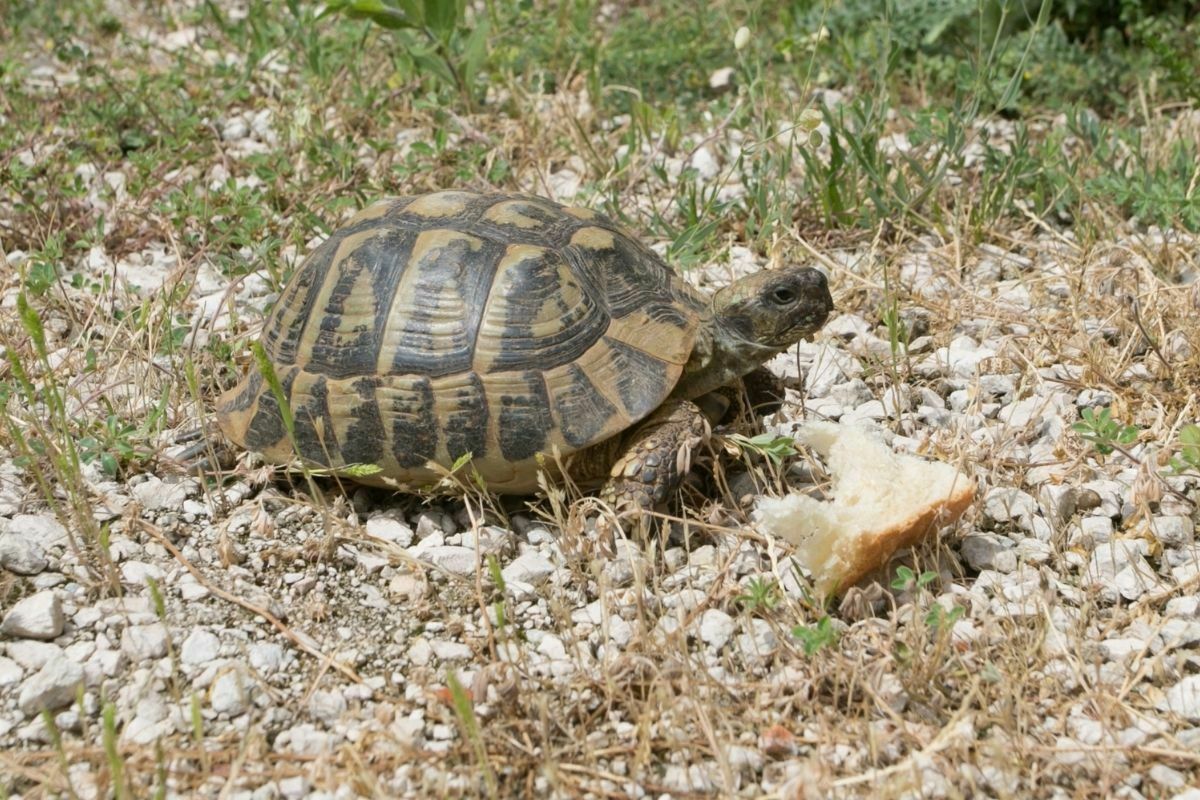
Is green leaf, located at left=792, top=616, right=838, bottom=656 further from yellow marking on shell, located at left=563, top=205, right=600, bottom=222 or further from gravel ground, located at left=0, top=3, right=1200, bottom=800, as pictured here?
yellow marking on shell, located at left=563, top=205, right=600, bottom=222

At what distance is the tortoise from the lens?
3.00m

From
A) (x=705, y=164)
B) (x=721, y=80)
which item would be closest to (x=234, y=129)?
(x=705, y=164)

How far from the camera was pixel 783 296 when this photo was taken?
3242 mm

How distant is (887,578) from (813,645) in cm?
44

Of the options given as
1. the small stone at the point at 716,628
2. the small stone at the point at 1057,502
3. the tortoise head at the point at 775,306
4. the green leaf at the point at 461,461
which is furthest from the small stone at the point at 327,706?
the small stone at the point at 1057,502

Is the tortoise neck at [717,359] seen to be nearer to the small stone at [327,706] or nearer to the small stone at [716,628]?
the small stone at [716,628]

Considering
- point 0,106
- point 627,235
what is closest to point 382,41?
point 0,106

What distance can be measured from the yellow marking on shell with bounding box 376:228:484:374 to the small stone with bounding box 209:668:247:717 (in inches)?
35.1

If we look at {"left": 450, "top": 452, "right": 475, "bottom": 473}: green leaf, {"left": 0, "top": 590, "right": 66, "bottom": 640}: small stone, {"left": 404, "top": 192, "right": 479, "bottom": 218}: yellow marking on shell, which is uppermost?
{"left": 404, "top": 192, "right": 479, "bottom": 218}: yellow marking on shell

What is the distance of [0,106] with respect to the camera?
502 cm

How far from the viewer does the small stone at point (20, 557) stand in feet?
9.14

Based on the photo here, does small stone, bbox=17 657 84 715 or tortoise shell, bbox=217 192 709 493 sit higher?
tortoise shell, bbox=217 192 709 493

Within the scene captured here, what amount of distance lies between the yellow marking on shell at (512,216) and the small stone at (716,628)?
1146mm

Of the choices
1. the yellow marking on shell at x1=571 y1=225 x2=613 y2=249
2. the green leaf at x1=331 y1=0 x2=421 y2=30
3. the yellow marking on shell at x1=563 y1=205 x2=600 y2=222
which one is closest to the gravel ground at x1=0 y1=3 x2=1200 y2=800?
the yellow marking on shell at x1=571 y1=225 x2=613 y2=249
